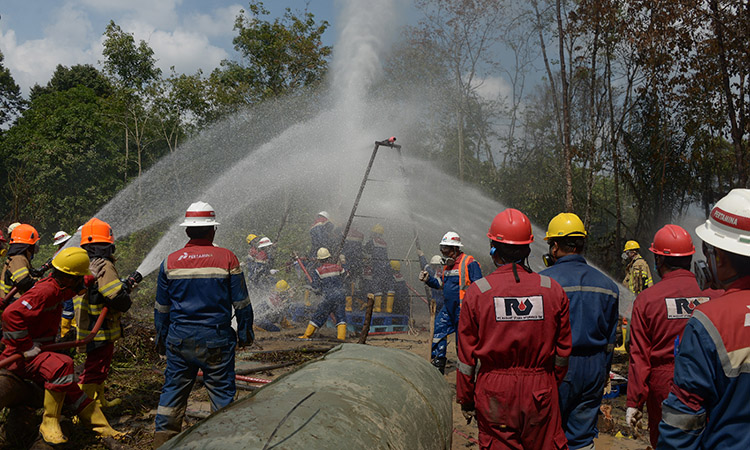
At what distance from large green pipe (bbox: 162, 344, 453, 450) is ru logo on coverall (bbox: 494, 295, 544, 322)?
776 millimetres

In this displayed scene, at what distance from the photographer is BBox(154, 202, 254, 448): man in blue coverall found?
402cm

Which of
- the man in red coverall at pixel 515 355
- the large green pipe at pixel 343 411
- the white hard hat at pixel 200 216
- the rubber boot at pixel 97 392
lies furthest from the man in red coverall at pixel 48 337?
the man in red coverall at pixel 515 355

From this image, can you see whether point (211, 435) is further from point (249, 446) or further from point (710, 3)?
point (710, 3)

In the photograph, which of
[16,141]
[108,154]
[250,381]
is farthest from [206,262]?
[16,141]

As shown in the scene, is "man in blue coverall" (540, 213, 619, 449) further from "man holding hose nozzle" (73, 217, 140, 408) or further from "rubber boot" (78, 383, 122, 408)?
"rubber boot" (78, 383, 122, 408)

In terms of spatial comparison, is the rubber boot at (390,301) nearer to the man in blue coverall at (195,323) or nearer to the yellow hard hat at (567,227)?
the man in blue coverall at (195,323)

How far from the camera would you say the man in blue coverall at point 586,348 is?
337cm

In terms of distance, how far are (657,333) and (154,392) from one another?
17.4 ft

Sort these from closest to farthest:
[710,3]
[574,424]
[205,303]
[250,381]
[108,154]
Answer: [574,424] < [205,303] < [250,381] < [710,3] < [108,154]

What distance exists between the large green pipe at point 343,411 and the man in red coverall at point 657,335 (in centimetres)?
131

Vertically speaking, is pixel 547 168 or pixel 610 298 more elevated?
pixel 547 168

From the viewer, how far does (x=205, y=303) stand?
159 inches

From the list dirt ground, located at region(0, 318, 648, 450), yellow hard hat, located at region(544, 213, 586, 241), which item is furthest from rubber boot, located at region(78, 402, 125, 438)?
yellow hard hat, located at region(544, 213, 586, 241)

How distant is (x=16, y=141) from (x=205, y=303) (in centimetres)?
3099
